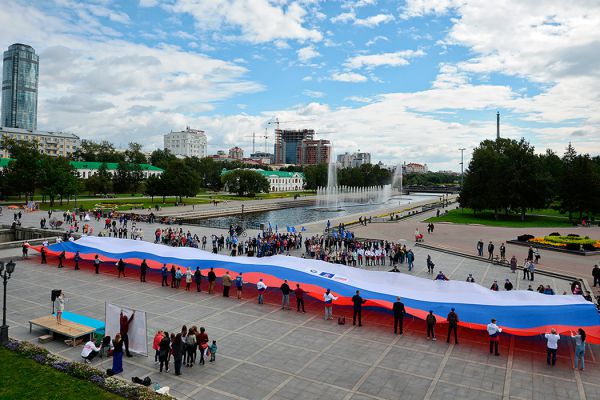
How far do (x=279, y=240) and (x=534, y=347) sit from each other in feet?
66.9

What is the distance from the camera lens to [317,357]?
12.7 meters

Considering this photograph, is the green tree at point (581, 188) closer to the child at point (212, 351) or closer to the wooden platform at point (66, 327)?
the child at point (212, 351)

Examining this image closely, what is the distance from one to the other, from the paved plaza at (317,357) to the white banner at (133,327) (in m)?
0.40

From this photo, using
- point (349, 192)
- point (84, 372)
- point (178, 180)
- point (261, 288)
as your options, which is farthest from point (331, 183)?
point (84, 372)

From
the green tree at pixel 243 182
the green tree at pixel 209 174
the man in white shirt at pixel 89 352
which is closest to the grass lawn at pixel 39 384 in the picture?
the man in white shirt at pixel 89 352

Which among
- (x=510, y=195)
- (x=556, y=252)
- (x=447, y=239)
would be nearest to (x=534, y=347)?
(x=556, y=252)

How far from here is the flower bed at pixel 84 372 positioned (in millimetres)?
9695

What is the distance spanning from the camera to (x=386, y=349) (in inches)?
527

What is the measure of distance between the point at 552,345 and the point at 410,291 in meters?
5.42

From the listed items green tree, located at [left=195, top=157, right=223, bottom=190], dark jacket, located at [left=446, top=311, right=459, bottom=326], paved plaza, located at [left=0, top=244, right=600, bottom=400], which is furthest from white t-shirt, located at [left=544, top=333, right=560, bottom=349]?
green tree, located at [left=195, top=157, right=223, bottom=190]

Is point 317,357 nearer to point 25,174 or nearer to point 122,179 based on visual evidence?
point 25,174

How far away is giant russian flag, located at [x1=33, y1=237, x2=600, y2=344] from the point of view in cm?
1365

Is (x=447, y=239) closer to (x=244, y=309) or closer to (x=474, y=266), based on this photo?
(x=474, y=266)

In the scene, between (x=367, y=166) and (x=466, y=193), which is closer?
(x=466, y=193)
